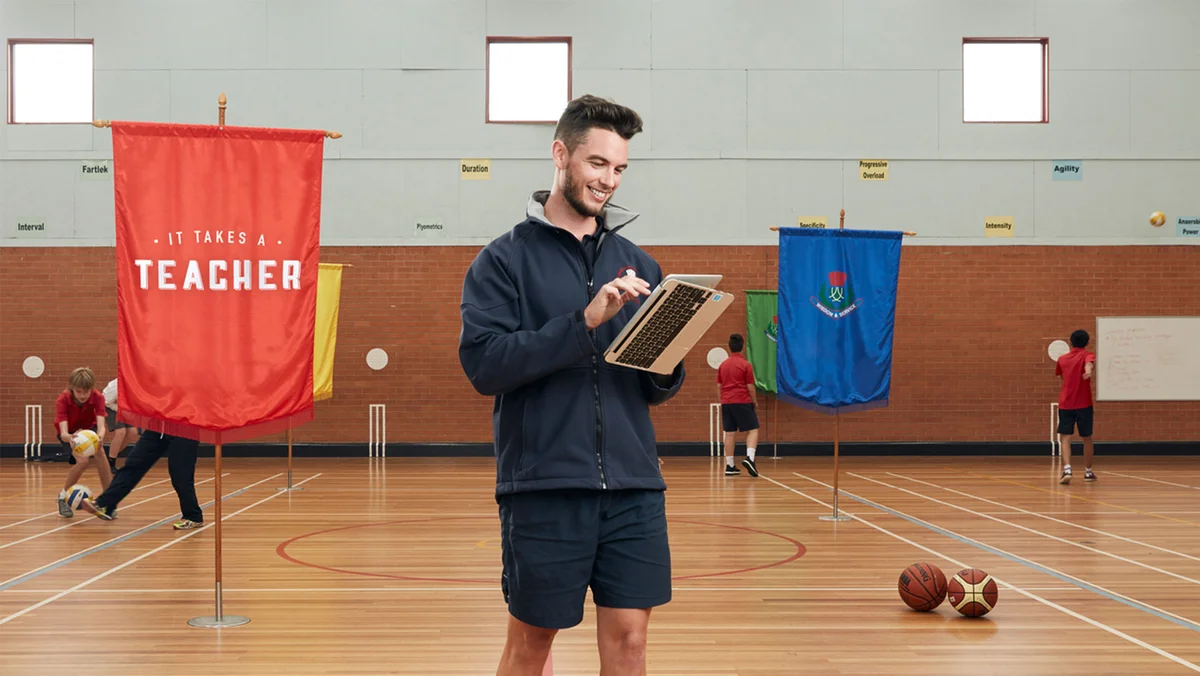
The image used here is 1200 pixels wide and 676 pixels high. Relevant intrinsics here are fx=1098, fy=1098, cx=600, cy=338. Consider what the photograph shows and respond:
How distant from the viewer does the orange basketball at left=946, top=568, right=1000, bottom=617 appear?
6398 mm

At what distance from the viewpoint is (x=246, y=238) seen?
616 centimetres

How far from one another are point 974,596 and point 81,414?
31.6 ft

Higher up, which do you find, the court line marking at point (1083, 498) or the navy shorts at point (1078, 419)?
the navy shorts at point (1078, 419)

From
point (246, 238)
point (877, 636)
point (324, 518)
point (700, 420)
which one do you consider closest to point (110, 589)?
point (246, 238)

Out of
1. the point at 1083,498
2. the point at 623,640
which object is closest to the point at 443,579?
the point at 623,640

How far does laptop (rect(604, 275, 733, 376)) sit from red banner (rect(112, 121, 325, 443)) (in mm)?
3859

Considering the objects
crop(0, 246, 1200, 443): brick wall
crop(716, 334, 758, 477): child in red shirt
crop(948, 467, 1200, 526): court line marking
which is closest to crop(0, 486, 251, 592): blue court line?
crop(0, 246, 1200, 443): brick wall

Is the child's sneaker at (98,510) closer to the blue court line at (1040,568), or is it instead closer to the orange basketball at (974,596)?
the blue court line at (1040,568)

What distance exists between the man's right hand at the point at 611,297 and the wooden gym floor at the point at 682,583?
3.03m

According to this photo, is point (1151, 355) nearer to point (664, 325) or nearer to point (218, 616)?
point (218, 616)

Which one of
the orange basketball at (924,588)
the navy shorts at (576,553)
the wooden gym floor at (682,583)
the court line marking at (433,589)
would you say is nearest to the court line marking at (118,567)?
the wooden gym floor at (682,583)

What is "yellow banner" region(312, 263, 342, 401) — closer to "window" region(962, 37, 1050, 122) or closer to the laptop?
the laptop

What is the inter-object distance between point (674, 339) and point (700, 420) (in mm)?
15362

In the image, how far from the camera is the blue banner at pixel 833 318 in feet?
34.3
